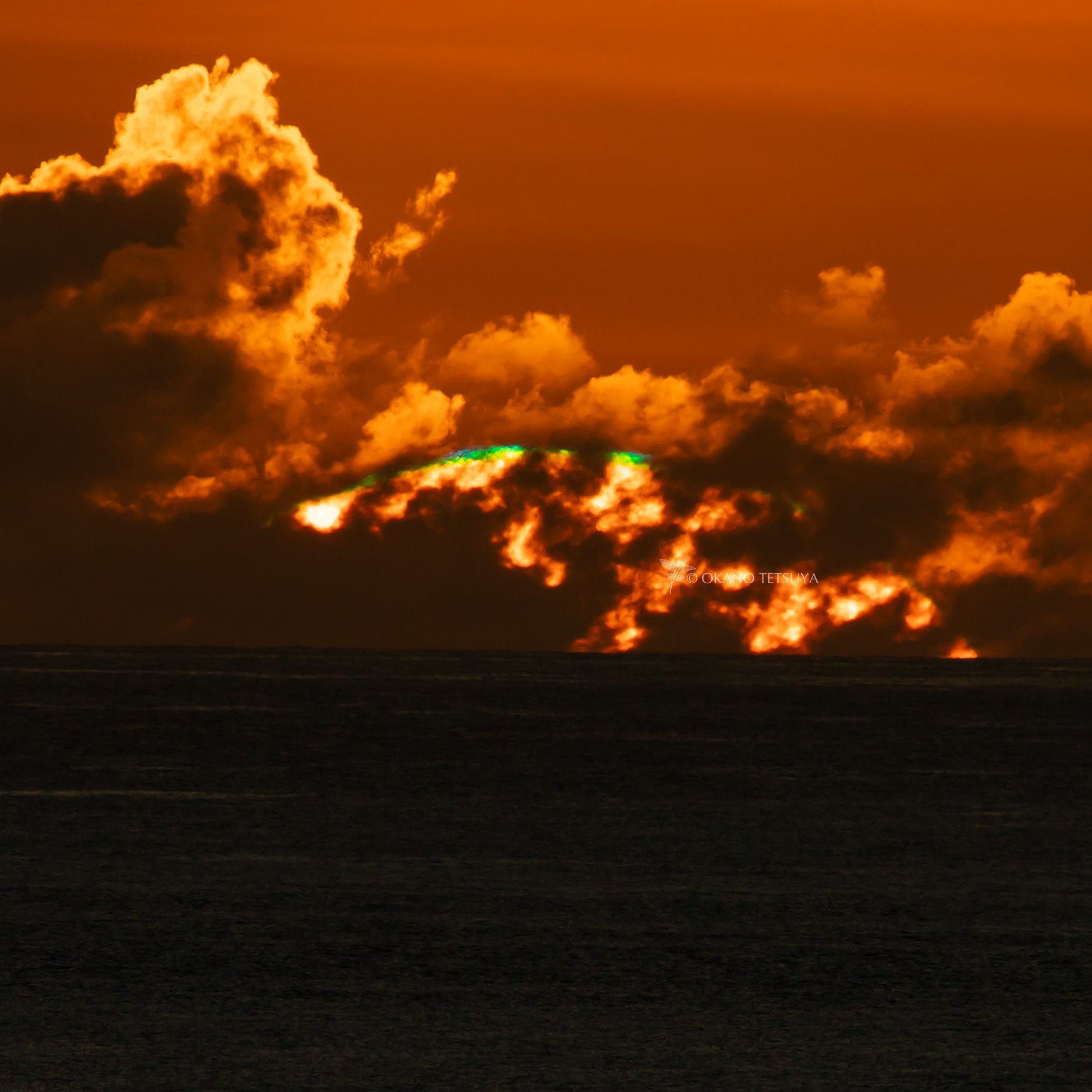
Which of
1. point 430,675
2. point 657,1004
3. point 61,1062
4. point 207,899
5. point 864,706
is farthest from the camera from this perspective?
point 430,675

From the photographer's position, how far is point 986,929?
35.8 ft

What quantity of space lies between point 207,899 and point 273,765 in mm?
12363

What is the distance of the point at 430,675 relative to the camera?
79.3m

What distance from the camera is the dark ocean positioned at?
778cm

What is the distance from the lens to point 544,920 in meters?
11.1

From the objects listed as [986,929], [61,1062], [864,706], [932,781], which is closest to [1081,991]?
[986,929]

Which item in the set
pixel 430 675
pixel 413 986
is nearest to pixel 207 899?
pixel 413 986

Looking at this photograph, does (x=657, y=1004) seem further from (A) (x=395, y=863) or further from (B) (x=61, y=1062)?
(A) (x=395, y=863)

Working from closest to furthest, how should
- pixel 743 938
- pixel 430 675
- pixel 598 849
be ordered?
pixel 743 938 < pixel 598 849 < pixel 430 675

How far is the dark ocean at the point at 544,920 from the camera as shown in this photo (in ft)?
25.5

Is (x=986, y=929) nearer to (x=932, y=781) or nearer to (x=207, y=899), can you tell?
(x=207, y=899)

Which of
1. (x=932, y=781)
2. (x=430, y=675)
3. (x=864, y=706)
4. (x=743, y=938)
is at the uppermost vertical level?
(x=430, y=675)

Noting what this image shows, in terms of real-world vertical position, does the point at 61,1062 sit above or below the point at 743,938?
below

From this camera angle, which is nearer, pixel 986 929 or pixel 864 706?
pixel 986 929
